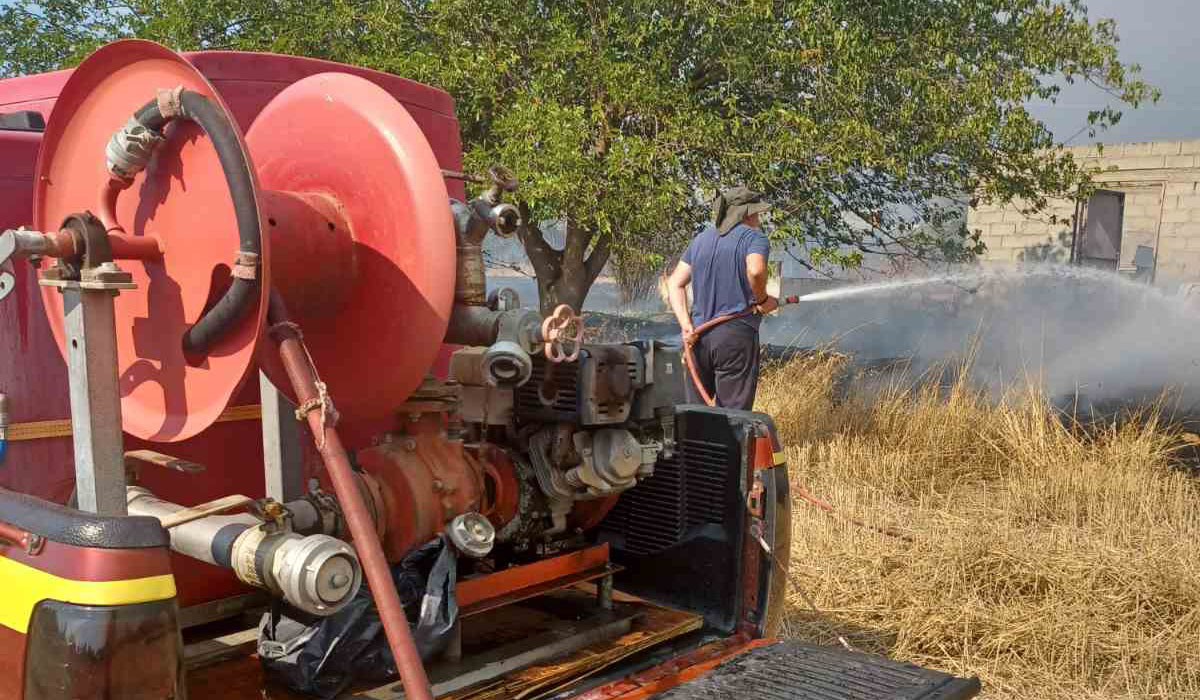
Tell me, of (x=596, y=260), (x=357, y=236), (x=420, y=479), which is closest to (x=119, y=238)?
(x=357, y=236)

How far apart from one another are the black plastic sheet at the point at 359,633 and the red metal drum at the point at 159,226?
55 cm

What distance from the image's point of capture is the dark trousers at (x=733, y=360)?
6.41 metres

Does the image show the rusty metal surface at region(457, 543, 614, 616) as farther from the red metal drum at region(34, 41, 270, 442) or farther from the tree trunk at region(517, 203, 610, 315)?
the tree trunk at region(517, 203, 610, 315)

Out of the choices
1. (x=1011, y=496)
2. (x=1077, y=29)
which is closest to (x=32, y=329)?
(x=1011, y=496)

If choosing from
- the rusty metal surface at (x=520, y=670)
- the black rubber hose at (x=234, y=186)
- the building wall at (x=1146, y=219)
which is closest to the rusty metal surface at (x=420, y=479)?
the rusty metal surface at (x=520, y=670)

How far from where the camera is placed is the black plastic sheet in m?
2.41

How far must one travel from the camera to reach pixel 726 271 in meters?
6.37

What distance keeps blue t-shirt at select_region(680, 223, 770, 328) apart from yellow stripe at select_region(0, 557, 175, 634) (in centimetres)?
485

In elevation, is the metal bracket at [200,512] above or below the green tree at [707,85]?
below

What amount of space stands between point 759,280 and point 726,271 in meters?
0.22

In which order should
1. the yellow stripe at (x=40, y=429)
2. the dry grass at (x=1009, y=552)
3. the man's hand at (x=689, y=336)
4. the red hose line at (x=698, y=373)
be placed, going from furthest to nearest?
1. the man's hand at (x=689, y=336)
2. the red hose line at (x=698, y=373)
3. the dry grass at (x=1009, y=552)
4. the yellow stripe at (x=40, y=429)

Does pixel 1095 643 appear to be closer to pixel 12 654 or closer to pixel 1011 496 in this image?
pixel 1011 496

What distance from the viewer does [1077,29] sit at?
10000 mm

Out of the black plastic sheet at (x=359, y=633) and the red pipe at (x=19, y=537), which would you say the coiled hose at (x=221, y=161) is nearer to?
the red pipe at (x=19, y=537)
